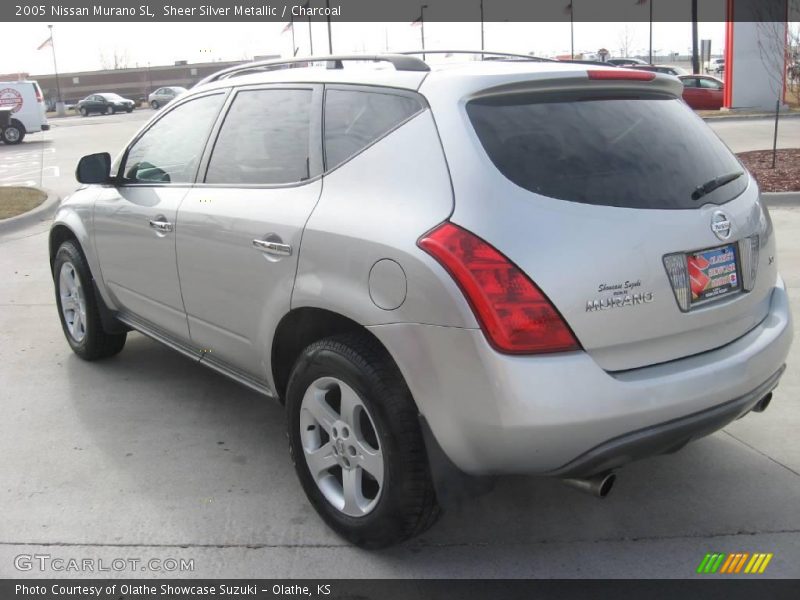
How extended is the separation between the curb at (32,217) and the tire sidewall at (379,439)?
8340 mm

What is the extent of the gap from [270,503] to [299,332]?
0.76 meters

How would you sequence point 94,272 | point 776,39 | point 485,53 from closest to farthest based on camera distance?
1. point 485,53
2. point 94,272
3. point 776,39

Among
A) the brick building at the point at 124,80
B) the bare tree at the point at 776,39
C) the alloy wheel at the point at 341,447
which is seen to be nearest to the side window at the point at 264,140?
the alloy wheel at the point at 341,447

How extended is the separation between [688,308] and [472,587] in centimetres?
121

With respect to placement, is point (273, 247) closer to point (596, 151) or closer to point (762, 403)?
point (596, 151)

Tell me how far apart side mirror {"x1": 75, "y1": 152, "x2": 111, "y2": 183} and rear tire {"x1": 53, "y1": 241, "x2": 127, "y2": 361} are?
1.96 ft

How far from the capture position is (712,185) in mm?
2979

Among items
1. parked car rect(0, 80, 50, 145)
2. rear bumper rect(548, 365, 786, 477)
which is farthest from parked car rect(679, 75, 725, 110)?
rear bumper rect(548, 365, 786, 477)

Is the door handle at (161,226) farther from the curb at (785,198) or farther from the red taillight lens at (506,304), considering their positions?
the curb at (785,198)

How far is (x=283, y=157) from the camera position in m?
3.44

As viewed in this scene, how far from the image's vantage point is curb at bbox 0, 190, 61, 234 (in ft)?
33.4

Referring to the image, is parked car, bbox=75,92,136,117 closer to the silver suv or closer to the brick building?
the brick building

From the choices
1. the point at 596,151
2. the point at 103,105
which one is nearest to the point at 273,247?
the point at 596,151

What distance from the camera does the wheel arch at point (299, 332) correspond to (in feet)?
9.78
